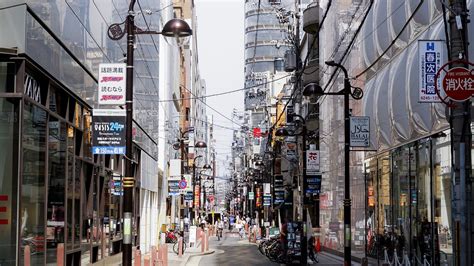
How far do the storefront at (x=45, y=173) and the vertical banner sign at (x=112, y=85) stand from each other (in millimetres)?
1305

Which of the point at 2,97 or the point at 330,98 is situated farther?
the point at 330,98

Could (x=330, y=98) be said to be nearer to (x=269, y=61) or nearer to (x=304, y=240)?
(x=304, y=240)

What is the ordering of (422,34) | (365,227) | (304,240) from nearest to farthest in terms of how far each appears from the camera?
1. (422,34)
2. (304,240)
3. (365,227)

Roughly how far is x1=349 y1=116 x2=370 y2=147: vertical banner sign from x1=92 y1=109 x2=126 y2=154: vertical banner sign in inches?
414

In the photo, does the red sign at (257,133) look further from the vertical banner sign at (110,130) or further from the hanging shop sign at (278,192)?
the vertical banner sign at (110,130)

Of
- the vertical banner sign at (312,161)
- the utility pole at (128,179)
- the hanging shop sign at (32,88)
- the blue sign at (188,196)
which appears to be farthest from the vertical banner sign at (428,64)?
the blue sign at (188,196)

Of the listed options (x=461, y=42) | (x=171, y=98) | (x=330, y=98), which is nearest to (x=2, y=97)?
(x=461, y=42)

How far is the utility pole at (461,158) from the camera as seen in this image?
1090 centimetres

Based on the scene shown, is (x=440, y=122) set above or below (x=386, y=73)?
below

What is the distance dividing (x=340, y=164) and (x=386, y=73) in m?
12.2

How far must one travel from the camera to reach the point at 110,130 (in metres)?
14.9

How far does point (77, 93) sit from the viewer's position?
18469 mm

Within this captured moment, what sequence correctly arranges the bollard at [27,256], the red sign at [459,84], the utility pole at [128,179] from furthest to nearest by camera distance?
the utility pole at [128,179] < the bollard at [27,256] < the red sign at [459,84]

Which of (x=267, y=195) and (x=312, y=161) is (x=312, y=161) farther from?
(x=267, y=195)
